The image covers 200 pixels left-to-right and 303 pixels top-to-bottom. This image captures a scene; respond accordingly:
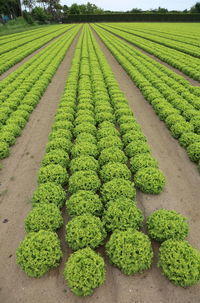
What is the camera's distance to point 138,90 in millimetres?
19406

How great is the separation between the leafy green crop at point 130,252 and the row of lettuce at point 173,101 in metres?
6.06

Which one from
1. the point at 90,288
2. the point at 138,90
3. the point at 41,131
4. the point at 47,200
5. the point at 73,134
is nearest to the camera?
the point at 90,288

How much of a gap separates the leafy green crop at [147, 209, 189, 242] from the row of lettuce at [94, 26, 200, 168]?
4675mm

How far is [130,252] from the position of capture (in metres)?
5.87

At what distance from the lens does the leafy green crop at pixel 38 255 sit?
5.78m

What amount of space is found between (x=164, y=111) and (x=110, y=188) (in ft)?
27.1

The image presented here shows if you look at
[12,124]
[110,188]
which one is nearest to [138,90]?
[12,124]

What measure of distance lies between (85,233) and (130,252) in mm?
1430

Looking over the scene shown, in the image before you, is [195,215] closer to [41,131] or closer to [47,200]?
[47,200]

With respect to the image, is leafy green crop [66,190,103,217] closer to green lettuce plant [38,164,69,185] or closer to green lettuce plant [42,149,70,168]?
green lettuce plant [38,164,69,185]

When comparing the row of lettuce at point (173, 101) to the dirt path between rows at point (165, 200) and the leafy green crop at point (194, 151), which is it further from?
the dirt path between rows at point (165, 200)

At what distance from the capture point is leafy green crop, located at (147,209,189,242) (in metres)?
6.53

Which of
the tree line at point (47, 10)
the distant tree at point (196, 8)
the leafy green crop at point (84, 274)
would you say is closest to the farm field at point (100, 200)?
the leafy green crop at point (84, 274)

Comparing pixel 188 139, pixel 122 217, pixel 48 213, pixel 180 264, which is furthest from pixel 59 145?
pixel 180 264
